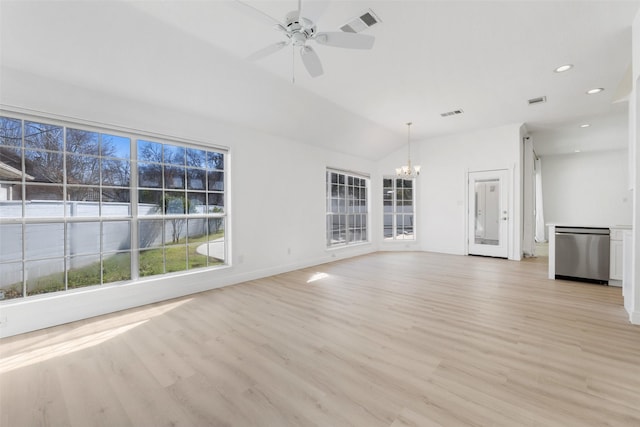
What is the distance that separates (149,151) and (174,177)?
458mm


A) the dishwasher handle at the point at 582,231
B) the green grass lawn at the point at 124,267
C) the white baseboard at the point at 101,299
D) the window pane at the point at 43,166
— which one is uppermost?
the window pane at the point at 43,166

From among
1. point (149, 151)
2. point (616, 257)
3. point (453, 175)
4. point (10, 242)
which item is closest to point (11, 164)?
point (10, 242)

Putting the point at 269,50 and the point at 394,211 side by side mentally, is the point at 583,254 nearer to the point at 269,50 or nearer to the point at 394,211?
the point at 394,211

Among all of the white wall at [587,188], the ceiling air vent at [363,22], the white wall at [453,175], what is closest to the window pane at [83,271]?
the ceiling air vent at [363,22]

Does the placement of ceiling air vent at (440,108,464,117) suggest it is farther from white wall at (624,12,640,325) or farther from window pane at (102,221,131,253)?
window pane at (102,221,131,253)

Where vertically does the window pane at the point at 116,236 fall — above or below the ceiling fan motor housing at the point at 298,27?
below

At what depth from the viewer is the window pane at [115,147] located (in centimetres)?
333

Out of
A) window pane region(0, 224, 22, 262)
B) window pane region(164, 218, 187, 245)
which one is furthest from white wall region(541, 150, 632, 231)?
window pane region(0, 224, 22, 262)

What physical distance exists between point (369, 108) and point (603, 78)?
11.4 ft

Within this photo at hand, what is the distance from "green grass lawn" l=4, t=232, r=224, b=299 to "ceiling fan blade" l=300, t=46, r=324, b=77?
9.80ft

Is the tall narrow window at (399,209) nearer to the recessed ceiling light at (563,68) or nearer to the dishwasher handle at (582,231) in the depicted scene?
the dishwasher handle at (582,231)

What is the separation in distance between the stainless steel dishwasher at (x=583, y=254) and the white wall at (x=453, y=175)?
179cm

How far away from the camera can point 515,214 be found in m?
6.17

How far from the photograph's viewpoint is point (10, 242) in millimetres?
2738
